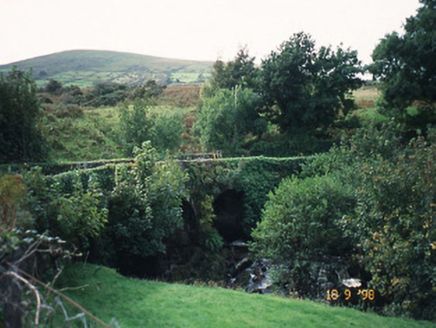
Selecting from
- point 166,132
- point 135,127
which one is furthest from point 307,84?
point 135,127

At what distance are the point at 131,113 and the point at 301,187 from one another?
18.5 metres

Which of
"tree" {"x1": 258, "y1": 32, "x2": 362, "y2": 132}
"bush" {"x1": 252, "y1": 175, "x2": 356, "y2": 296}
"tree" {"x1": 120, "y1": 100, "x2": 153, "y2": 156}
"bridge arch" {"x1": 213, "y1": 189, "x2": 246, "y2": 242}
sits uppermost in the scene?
"tree" {"x1": 258, "y1": 32, "x2": 362, "y2": 132}

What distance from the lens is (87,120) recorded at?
154 feet

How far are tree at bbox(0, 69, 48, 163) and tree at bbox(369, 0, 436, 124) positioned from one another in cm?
2929

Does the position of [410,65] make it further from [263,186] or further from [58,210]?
[58,210]

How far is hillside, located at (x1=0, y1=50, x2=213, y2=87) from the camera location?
105 m

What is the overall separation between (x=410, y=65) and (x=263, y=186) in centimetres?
2028

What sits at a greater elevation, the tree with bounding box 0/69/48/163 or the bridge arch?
the tree with bounding box 0/69/48/163

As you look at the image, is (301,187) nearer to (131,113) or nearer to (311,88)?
(131,113)

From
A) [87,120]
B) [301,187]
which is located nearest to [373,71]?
[301,187]

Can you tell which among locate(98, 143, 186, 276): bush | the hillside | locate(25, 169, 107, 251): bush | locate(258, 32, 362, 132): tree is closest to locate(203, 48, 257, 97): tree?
locate(258, 32, 362, 132): tree

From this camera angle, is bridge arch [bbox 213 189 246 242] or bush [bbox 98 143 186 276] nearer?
bush [bbox 98 143 186 276]
